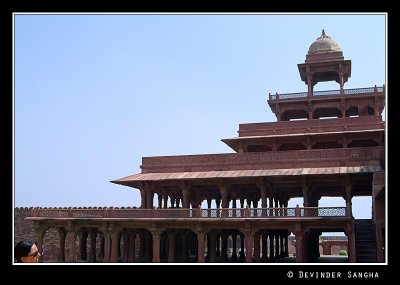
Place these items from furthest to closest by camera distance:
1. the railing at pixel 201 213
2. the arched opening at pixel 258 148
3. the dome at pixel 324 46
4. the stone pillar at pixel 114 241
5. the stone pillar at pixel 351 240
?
the dome at pixel 324 46 → the arched opening at pixel 258 148 → the stone pillar at pixel 114 241 → the railing at pixel 201 213 → the stone pillar at pixel 351 240

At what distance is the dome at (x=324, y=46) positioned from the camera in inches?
1430

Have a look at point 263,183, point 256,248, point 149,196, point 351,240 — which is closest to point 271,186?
point 263,183

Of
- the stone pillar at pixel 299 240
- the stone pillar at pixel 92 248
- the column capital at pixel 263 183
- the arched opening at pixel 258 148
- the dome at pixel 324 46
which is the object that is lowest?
the stone pillar at pixel 92 248

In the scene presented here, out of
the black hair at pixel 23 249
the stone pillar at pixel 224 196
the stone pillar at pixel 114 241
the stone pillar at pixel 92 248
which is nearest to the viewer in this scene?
the black hair at pixel 23 249

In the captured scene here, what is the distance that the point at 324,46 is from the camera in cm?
3647

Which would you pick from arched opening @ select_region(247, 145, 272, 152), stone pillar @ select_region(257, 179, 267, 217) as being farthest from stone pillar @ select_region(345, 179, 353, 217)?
arched opening @ select_region(247, 145, 272, 152)

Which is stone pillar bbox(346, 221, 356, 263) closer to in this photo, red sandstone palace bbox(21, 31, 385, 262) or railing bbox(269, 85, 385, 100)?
red sandstone palace bbox(21, 31, 385, 262)

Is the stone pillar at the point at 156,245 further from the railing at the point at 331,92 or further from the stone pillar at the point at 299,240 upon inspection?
the railing at the point at 331,92

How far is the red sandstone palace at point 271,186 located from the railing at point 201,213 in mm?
53

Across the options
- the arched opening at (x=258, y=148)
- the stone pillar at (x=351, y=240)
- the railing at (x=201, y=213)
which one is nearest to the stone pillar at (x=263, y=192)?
the railing at (x=201, y=213)

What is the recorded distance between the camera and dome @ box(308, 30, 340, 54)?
36312mm
